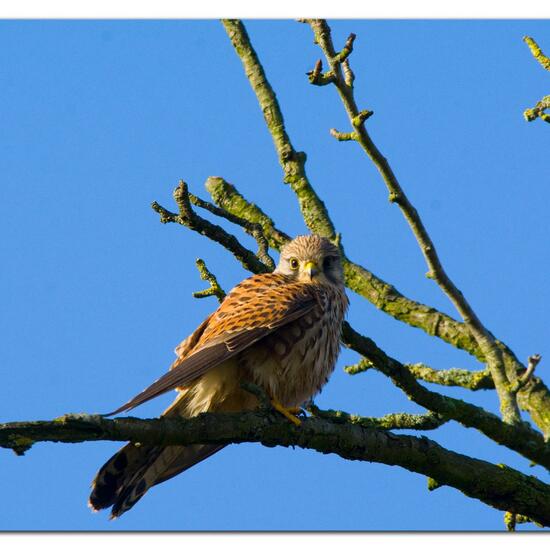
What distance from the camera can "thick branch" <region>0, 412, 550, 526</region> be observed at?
331 centimetres

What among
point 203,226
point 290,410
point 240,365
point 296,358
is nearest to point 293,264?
point 296,358

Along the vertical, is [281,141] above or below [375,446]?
above

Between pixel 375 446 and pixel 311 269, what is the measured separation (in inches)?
58.0

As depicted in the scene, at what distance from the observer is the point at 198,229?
12.9 ft

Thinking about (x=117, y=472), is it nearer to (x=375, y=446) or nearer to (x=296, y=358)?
(x=296, y=358)

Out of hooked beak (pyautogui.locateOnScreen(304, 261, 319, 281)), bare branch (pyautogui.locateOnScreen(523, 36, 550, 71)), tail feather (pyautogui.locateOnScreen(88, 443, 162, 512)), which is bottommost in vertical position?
tail feather (pyautogui.locateOnScreen(88, 443, 162, 512))

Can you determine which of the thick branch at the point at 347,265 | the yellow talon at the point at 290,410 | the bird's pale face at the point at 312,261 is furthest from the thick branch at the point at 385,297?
the yellow talon at the point at 290,410

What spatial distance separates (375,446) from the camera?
369 centimetres

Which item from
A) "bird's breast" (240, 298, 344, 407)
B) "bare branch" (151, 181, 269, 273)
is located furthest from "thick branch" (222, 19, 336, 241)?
"bare branch" (151, 181, 269, 273)

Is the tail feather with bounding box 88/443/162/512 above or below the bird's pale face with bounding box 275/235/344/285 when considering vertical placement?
below

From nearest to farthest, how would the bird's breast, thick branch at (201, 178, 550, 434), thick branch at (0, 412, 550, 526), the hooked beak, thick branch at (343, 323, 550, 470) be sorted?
thick branch at (0, 412, 550, 526) < thick branch at (343, 323, 550, 470) < the bird's breast < the hooked beak < thick branch at (201, 178, 550, 434)

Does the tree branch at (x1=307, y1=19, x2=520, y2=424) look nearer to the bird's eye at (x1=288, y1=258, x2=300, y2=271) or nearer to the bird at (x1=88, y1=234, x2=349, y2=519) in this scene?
the bird at (x1=88, y1=234, x2=349, y2=519)

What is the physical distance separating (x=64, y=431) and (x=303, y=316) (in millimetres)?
1740
